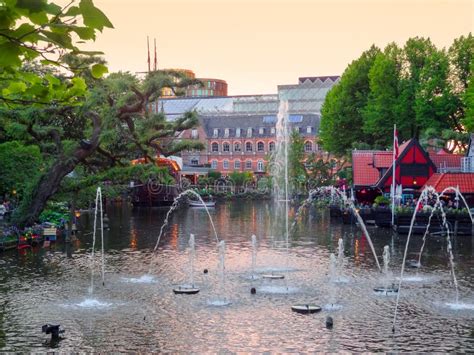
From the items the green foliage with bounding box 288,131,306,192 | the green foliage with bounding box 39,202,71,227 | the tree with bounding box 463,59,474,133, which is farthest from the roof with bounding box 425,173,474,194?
the green foliage with bounding box 288,131,306,192

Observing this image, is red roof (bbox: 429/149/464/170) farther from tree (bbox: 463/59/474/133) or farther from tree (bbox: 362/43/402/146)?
tree (bbox: 362/43/402/146)

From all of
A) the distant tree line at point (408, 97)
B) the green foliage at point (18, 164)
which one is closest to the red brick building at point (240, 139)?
the distant tree line at point (408, 97)

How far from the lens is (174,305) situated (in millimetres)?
21422

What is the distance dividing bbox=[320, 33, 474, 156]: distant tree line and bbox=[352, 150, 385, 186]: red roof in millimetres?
5776

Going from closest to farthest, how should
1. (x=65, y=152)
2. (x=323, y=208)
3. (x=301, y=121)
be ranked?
(x=65, y=152) < (x=323, y=208) < (x=301, y=121)

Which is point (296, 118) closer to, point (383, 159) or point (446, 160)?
point (446, 160)

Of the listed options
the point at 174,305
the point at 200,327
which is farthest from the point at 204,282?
the point at 200,327

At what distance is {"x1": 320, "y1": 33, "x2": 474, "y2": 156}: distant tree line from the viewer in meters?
61.6

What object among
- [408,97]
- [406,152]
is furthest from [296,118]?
[406,152]

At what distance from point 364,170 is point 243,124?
208 feet

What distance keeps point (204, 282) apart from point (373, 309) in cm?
727

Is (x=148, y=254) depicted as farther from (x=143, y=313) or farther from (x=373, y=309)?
(x=373, y=309)

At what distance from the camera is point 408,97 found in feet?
213

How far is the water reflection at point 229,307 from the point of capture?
17.1 m
